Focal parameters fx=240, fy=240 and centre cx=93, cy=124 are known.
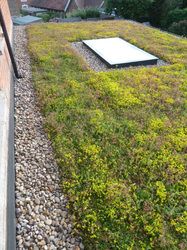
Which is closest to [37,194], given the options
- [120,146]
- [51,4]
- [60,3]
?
[120,146]

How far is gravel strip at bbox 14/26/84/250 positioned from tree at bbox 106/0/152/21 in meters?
15.1

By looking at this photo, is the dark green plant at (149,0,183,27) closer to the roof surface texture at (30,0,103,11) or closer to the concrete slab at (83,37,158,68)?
the concrete slab at (83,37,158,68)

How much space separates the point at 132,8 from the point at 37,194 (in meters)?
17.3

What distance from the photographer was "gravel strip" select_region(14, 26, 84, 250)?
2699mm

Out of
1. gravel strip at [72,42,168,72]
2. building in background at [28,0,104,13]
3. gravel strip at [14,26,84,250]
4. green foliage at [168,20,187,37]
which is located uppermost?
building in background at [28,0,104,13]

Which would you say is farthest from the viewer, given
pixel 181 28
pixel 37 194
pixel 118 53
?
pixel 181 28

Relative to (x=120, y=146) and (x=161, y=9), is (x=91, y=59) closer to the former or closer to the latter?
(x=120, y=146)

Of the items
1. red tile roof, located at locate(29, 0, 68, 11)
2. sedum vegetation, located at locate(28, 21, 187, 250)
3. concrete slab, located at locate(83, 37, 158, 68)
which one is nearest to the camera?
sedum vegetation, located at locate(28, 21, 187, 250)

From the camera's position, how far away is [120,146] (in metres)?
4.03

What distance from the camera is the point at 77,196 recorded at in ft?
10.4

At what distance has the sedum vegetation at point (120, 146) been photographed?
9.24 feet

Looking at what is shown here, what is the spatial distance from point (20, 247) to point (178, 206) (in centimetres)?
194

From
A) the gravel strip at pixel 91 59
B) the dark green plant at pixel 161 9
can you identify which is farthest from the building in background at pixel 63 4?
the gravel strip at pixel 91 59

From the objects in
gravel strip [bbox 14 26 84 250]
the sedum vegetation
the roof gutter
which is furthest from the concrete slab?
gravel strip [bbox 14 26 84 250]
